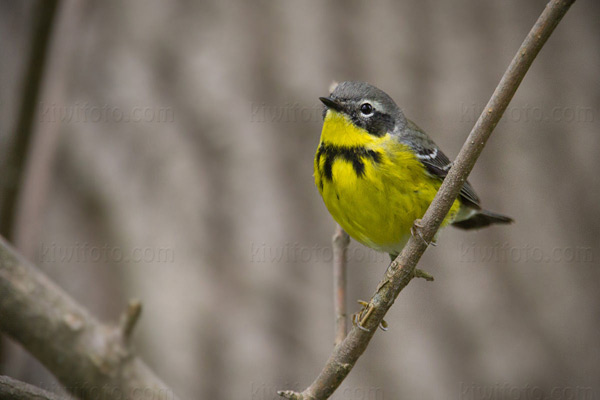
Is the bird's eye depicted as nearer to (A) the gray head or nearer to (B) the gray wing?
(A) the gray head

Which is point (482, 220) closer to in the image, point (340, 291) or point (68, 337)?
point (340, 291)

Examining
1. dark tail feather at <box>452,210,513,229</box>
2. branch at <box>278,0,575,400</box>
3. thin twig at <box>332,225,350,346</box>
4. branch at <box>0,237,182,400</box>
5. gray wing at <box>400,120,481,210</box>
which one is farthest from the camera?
dark tail feather at <box>452,210,513,229</box>

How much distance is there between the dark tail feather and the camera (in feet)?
13.8

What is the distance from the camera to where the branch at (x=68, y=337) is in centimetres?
304

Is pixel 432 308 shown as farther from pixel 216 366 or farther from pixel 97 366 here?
pixel 97 366

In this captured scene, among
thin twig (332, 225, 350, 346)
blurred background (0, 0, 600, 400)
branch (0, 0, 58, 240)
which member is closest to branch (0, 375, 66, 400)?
thin twig (332, 225, 350, 346)

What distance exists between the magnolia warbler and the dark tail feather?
78cm

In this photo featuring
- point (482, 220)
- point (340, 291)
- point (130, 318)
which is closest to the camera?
point (340, 291)

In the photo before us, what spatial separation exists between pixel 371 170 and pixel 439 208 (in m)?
1.05

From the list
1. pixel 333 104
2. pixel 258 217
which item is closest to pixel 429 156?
pixel 333 104

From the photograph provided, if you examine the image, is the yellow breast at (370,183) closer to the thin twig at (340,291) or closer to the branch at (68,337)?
the thin twig at (340,291)

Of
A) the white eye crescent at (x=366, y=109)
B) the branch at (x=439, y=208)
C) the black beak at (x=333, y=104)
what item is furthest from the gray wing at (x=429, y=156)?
the branch at (x=439, y=208)

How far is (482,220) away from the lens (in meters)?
A: 4.32

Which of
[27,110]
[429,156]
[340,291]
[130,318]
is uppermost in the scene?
[429,156]
